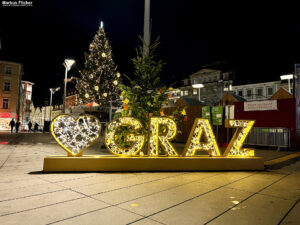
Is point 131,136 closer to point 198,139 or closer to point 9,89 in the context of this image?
point 198,139

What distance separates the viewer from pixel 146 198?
157 inches

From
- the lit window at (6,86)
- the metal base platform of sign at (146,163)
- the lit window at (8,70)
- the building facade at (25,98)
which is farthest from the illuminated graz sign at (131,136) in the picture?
the building facade at (25,98)

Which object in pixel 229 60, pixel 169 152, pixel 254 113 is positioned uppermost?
pixel 229 60

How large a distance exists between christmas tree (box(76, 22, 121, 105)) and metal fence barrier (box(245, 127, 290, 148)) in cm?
2203

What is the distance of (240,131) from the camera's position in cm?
704

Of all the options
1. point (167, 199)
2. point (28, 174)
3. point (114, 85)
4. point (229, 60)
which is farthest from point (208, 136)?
point (229, 60)

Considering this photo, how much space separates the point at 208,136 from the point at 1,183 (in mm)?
5808

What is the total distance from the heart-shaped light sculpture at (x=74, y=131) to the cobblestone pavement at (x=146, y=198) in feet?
2.69

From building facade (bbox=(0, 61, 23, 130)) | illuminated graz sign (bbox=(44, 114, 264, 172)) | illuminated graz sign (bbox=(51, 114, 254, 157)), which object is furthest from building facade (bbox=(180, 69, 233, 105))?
illuminated graz sign (bbox=(44, 114, 264, 172))

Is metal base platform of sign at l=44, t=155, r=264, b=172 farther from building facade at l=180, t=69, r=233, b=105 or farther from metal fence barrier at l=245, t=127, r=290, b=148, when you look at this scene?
building facade at l=180, t=69, r=233, b=105

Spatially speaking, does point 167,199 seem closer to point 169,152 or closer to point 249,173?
point 169,152

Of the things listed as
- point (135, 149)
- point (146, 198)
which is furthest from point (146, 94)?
point (146, 198)

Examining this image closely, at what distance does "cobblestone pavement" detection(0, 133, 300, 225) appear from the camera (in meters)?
3.13

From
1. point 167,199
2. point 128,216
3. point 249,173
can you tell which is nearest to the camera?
point 128,216
